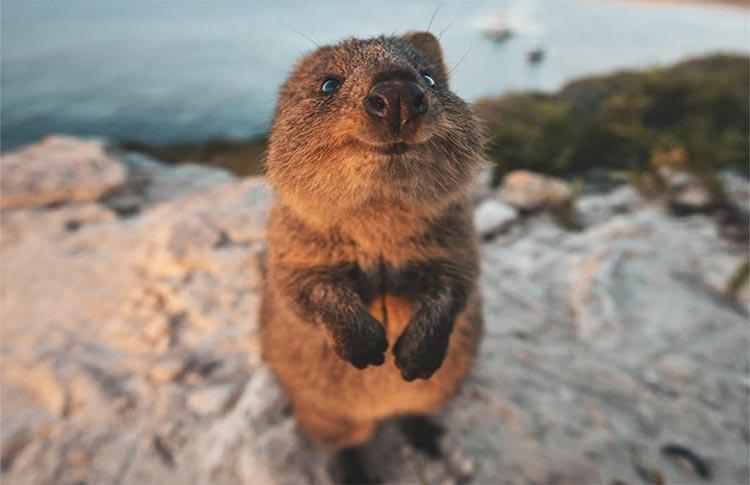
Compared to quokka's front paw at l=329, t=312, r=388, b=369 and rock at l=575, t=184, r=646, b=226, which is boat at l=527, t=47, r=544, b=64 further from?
quokka's front paw at l=329, t=312, r=388, b=369

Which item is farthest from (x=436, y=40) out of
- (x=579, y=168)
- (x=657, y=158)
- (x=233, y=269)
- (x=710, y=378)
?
(x=579, y=168)

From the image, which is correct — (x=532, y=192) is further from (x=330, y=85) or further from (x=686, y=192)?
(x=330, y=85)

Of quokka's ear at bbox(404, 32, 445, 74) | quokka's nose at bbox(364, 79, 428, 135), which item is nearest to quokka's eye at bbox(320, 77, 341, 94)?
quokka's nose at bbox(364, 79, 428, 135)

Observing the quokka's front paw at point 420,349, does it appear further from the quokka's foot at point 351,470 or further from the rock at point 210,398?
the rock at point 210,398

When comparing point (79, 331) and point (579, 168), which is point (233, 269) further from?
point (579, 168)

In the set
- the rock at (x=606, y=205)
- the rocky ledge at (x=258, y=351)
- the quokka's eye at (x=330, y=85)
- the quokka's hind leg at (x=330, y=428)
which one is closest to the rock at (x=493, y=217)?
the rocky ledge at (x=258, y=351)

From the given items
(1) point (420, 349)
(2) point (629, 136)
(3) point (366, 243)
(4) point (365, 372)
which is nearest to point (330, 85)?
(3) point (366, 243)

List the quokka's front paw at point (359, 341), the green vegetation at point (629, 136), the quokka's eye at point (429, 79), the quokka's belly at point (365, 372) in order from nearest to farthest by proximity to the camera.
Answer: the quokka's eye at point (429, 79) < the quokka's front paw at point (359, 341) < the quokka's belly at point (365, 372) < the green vegetation at point (629, 136)
